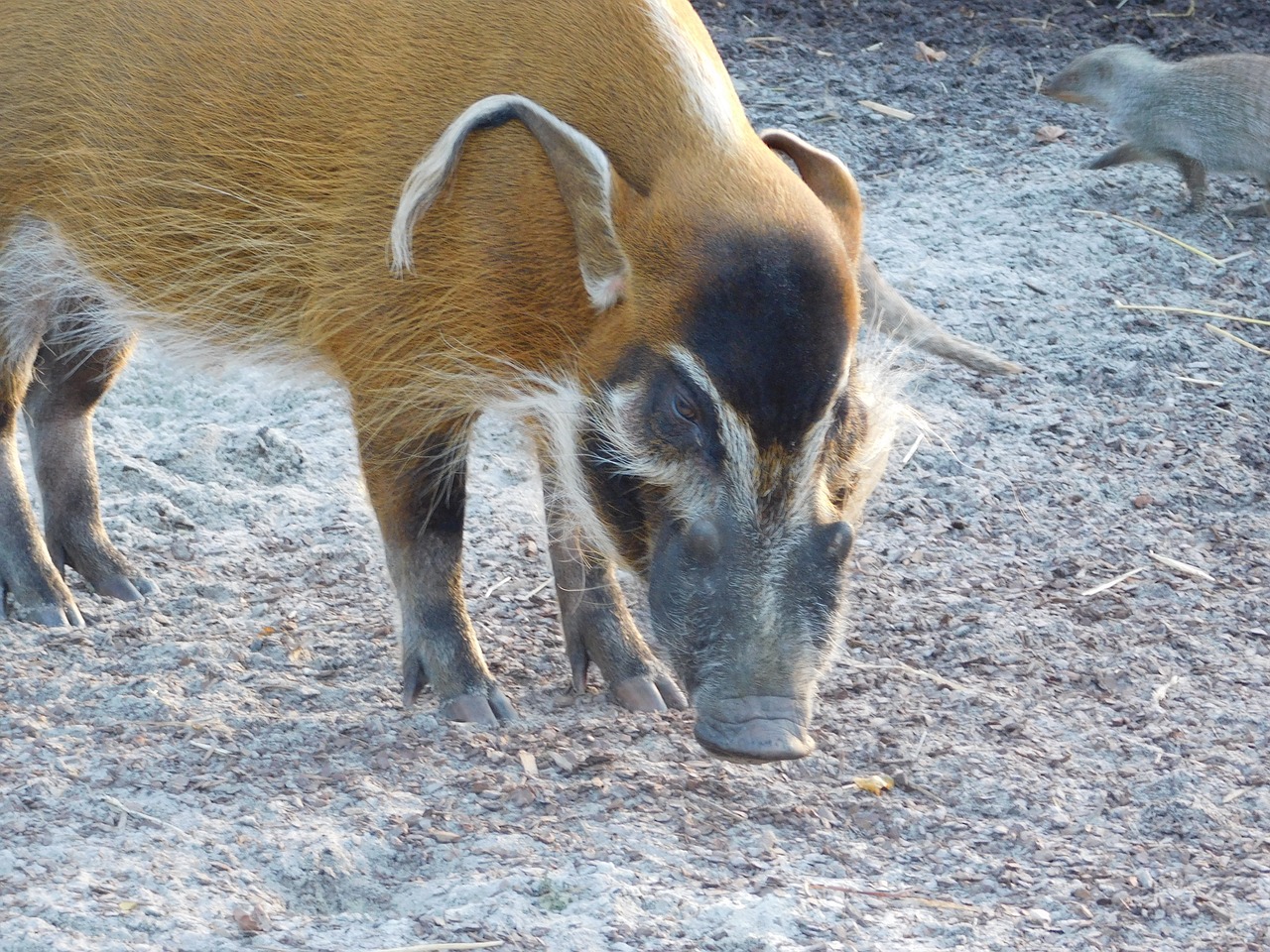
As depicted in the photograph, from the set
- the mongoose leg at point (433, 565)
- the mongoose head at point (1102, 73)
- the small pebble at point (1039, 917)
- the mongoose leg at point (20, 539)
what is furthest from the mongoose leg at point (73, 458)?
the mongoose head at point (1102, 73)

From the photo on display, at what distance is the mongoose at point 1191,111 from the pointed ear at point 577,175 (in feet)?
14.1

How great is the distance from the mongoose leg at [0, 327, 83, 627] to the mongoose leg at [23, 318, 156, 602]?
3.9 inches

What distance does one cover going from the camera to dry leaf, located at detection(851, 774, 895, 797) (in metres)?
2.99

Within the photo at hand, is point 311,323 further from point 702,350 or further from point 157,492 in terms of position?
point 157,492

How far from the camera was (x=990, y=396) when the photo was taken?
4.84m

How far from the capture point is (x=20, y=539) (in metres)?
3.69

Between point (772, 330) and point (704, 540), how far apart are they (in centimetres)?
37

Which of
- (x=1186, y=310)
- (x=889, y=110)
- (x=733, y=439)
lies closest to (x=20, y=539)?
(x=733, y=439)

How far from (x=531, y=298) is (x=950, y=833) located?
1252 millimetres

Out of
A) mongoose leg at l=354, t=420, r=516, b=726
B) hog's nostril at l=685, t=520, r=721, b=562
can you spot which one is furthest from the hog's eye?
mongoose leg at l=354, t=420, r=516, b=726

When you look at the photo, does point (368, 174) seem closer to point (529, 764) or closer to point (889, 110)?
point (529, 764)

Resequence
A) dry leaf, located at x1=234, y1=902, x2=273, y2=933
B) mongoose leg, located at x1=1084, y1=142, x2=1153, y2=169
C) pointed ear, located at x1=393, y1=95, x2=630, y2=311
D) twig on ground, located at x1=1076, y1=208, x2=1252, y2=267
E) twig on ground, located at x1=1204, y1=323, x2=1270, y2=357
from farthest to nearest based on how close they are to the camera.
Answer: mongoose leg, located at x1=1084, y1=142, x2=1153, y2=169 < twig on ground, located at x1=1076, y1=208, x2=1252, y2=267 < twig on ground, located at x1=1204, y1=323, x2=1270, y2=357 < pointed ear, located at x1=393, y1=95, x2=630, y2=311 < dry leaf, located at x1=234, y1=902, x2=273, y2=933

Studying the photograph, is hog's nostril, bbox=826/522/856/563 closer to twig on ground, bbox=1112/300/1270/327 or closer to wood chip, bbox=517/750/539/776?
wood chip, bbox=517/750/539/776

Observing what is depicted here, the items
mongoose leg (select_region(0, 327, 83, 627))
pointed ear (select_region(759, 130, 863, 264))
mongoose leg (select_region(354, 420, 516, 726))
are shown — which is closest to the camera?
pointed ear (select_region(759, 130, 863, 264))
